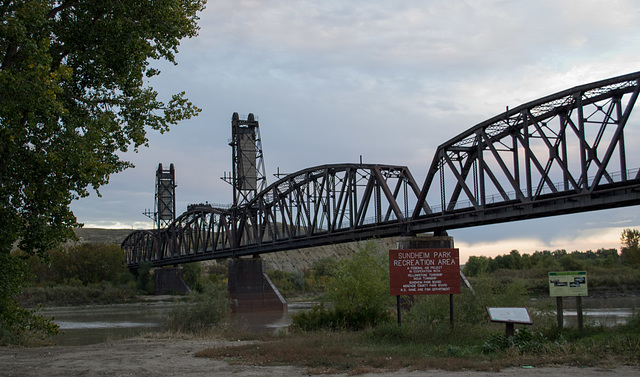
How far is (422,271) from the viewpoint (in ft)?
69.5

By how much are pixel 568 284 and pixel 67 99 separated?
17.8m

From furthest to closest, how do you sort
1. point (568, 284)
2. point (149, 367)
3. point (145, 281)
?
point (145, 281) → point (568, 284) → point (149, 367)

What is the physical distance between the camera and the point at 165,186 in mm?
136625

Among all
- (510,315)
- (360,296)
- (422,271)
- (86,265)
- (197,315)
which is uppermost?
(422,271)

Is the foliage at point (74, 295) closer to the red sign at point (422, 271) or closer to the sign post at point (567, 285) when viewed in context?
the red sign at point (422, 271)

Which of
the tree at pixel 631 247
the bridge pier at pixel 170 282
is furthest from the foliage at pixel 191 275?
the tree at pixel 631 247

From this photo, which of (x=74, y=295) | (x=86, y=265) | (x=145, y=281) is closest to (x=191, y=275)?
(x=145, y=281)

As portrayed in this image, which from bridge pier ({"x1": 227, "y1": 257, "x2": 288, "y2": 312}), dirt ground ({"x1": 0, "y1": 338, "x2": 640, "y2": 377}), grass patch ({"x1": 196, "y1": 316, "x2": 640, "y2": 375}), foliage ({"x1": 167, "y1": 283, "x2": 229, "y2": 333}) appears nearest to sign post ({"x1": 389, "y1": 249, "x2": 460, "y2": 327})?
grass patch ({"x1": 196, "y1": 316, "x2": 640, "y2": 375})

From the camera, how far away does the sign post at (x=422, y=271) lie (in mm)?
20953

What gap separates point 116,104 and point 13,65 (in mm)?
3642

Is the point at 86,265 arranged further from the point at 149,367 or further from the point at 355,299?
the point at 149,367

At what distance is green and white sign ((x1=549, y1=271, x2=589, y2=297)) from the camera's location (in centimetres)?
1756

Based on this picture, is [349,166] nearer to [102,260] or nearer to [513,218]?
[513,218]

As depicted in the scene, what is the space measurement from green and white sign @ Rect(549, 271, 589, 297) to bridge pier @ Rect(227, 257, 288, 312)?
60.2 metres
